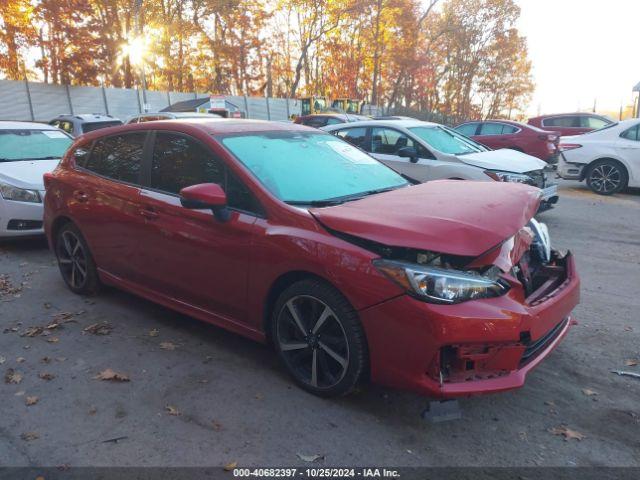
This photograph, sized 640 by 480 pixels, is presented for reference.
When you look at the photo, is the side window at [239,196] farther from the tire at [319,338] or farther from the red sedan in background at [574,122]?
the red sedan in background at [574,122]

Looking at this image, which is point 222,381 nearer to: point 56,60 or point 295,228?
point 295,228

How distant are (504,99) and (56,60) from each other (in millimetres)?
46970

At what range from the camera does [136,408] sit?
3.31 meters

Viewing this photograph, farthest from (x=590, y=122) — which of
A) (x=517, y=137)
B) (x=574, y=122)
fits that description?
(x=517, y=137)

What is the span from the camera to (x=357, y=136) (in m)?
9.62

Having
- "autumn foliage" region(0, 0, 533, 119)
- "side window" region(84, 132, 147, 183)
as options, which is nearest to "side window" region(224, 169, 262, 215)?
"side window" region(84, 132, 147, 183)

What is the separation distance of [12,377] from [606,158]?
11731 mm

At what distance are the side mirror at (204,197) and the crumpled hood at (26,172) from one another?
4.44 m

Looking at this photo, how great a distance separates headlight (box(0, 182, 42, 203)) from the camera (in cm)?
693

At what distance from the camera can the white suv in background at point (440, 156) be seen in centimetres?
839

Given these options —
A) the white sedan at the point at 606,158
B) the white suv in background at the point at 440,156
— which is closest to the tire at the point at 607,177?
the white sedan at the point at 606,158

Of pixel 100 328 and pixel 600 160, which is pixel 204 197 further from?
pixel 600 160

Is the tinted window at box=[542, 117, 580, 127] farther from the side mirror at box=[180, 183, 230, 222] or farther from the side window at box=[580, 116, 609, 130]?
the side mirror at box=[180, 183, 230, 222]

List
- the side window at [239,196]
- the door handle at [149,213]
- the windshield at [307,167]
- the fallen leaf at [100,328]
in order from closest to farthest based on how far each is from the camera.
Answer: the side window at [239,196] < the windshield at [307,167] < the door handle at [149,213] < the fallen leaf at [100,328]
